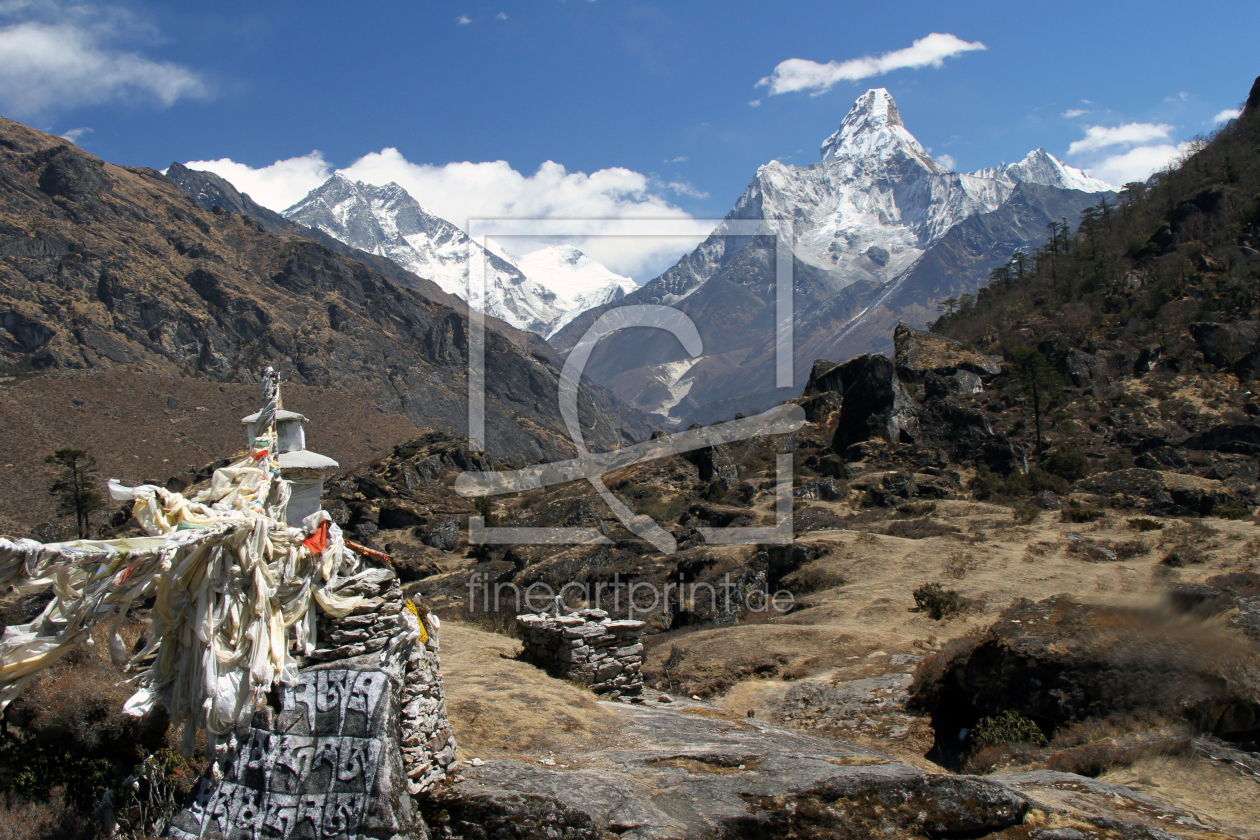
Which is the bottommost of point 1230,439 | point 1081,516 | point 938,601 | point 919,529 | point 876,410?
point 938,601

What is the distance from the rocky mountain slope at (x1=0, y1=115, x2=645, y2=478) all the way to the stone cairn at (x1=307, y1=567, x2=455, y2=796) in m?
94.1

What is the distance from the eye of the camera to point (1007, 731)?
30.1ft

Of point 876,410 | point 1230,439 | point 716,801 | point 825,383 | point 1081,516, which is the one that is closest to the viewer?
point 716,801

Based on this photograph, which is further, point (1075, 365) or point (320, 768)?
point (1075, 365)

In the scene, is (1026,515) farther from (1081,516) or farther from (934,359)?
(934,359)

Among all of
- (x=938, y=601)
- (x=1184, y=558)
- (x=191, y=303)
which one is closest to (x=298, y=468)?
(x=938, y=601)

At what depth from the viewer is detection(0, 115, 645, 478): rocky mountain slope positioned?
3578 inches

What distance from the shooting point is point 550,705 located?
348 inches

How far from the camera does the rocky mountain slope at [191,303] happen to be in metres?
90.9

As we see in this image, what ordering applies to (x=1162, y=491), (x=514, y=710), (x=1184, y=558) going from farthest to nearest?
(x=1162, y=491) → (x=1184, y=558) → (x=514, y=710)

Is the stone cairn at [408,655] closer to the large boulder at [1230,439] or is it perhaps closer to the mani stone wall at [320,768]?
the mani stone wall at [320,768]

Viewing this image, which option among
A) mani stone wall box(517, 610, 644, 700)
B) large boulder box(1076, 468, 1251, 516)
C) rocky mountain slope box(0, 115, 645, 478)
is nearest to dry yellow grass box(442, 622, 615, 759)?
mani stone wall box(517, 610, 644, 700)

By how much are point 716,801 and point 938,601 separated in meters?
10.7

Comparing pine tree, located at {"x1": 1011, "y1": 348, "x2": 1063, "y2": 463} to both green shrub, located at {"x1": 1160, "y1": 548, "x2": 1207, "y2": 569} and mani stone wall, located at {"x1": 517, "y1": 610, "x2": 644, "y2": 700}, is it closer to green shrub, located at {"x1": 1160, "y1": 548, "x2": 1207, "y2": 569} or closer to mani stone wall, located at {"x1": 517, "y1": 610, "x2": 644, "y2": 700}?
green shrub, located at {"x1": 1160, "y1": 548, "x2": 1207, "y2": 569}
